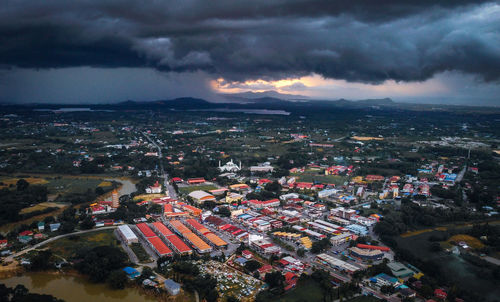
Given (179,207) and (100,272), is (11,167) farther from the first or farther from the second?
(100,272)

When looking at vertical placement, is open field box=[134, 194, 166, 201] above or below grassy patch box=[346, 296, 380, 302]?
above

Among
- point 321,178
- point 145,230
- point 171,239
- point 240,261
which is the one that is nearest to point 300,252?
point 240,261

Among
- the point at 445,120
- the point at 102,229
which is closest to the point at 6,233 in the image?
the point at 102,229

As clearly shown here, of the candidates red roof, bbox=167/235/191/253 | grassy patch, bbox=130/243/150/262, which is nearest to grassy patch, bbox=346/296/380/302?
red roof, bbox=167/235/191/253

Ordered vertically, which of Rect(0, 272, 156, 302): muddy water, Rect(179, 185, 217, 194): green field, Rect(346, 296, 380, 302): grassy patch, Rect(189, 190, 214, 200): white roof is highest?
Rect(189, 190, 214, 200): white roof

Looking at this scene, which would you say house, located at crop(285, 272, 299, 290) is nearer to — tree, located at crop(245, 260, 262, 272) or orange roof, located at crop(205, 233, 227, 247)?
tree, located at crop(245, 260, 262, 272)

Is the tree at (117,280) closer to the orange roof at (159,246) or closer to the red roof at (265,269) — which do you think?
the orange roof at (159,246)

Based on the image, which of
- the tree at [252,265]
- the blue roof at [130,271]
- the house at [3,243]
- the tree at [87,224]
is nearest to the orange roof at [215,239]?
the tree at [252,265]
